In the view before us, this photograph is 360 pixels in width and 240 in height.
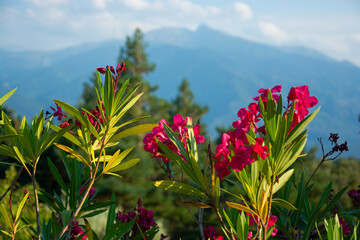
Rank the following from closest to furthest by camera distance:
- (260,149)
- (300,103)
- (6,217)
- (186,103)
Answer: (260,149) < (300,103) < (6,217) < (186,103)

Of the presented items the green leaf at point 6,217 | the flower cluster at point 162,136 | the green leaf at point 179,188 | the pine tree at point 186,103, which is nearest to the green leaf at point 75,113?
the flower cluster at point 162,136

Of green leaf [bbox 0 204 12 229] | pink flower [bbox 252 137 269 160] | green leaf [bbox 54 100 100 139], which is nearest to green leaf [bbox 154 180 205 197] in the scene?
pink flower [bbox 252 137 269 160]

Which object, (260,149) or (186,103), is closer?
(260,149)

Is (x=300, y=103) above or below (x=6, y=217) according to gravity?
above

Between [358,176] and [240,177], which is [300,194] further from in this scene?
[358,176]

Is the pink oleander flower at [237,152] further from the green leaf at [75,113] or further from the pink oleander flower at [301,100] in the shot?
the green leaf at [75,113]

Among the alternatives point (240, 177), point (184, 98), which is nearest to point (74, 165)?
point (240, 177)

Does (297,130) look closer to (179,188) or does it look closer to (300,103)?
(300,103)

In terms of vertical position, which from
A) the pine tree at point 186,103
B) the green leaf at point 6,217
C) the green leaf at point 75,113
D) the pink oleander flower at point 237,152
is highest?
the green leaf at point 75,113

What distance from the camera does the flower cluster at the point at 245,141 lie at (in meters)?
0.71

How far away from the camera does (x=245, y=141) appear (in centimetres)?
76

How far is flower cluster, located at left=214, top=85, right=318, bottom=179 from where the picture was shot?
27.9 inches

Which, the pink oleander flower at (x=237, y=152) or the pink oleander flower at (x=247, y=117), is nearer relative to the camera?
the pink oleander flower at (x=237, y=152)

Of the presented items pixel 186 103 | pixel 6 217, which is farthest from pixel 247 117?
pixel 186 103
